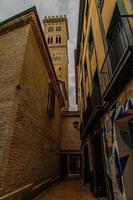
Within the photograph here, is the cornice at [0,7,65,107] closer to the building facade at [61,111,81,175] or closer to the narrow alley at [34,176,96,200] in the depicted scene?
the narrow alley at [34,176,96,200]

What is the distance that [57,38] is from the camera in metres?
40.9

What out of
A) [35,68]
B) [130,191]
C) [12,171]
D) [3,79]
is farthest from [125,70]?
[35,68]

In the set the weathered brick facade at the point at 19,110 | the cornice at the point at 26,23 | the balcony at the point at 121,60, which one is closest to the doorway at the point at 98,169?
the weathered brick facade at the point at 19,110

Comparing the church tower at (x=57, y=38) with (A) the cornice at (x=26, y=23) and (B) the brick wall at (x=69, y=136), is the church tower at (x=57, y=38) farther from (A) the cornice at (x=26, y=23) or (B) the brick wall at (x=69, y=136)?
(A) the cornice at (x=26, y=23)

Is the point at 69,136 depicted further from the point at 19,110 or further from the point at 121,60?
the point at 121,60

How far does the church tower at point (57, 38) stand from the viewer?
36.8 meters

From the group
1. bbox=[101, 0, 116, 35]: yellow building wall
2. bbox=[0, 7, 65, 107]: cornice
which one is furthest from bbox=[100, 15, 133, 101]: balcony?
bbox=[0, 7, 65, 107]: cornice

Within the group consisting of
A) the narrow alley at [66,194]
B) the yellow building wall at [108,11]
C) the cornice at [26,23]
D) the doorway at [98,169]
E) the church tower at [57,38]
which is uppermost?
the church tower at [57,38]

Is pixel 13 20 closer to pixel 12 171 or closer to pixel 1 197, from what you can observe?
pixel 12 171

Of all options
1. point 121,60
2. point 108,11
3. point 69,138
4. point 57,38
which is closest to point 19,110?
point 121,60

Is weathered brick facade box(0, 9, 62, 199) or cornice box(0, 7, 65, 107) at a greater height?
cornice box(0, 7, 65, 107)

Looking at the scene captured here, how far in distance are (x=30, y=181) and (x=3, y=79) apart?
485cm

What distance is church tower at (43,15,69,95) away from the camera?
36.8 m

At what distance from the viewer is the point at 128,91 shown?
356cm
